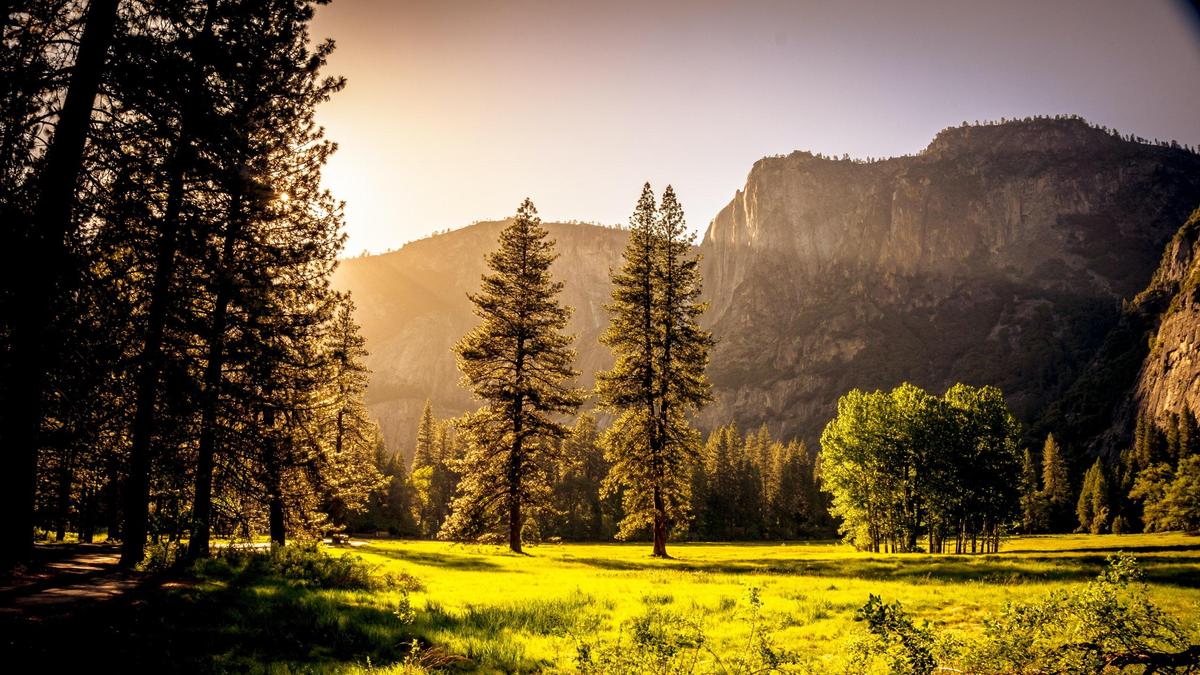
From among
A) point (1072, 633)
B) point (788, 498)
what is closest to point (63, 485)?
point (1072, 633)

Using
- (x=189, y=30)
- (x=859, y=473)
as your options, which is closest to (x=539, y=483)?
(x=189, y=30)

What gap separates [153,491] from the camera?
15.2 meters

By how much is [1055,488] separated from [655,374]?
10582cm

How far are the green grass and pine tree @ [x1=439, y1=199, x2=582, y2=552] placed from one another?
5702 millimetres

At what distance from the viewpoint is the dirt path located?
6.43 m

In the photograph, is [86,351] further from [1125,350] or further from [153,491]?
[1125,350]

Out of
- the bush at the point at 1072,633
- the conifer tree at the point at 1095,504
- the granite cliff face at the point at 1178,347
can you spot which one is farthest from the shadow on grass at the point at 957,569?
the granite cliff face at the point at 1178,347

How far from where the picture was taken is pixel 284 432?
53.2 ft

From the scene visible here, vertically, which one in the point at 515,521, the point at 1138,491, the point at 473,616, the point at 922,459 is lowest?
the point at 1138,491

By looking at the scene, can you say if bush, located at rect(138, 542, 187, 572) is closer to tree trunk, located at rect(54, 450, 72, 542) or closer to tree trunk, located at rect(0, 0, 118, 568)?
tree trunk, located at rect(0, 0, 118, 568)

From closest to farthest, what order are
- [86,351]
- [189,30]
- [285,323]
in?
1. [86,351]
2. [189,30]
3. [285,323]

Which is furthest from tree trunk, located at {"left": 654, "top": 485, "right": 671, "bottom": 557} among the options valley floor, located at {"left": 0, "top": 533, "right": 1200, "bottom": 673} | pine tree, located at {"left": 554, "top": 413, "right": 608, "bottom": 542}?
pine tree, located at {"left": 554, "top": 413, "right": 608, "bottom": 542}

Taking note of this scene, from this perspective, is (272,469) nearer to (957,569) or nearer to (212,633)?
(212,633)

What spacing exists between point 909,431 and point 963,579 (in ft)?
90.2
